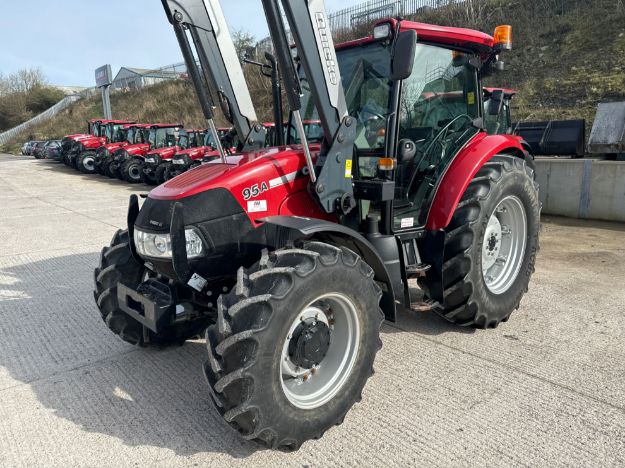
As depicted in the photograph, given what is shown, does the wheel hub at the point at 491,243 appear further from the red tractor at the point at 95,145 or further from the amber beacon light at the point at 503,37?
the red tractor at the point at 95,145

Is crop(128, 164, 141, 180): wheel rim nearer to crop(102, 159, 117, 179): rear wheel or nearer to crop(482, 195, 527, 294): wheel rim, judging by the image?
crop(102, 159, 117, 179): rear wheel

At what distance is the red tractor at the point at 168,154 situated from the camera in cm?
1551

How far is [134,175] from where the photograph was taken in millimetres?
17156

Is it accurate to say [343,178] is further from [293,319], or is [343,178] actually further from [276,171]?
[293,319]

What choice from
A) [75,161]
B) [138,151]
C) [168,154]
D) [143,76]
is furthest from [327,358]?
[143,76]

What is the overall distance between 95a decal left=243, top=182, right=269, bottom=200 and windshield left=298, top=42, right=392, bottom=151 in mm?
838

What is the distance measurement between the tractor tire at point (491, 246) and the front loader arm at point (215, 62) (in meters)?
1.66

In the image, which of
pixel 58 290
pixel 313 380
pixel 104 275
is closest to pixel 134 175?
pixel 58 290

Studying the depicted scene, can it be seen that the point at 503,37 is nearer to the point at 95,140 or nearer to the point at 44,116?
the point at 95,140

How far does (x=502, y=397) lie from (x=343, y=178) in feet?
5.28

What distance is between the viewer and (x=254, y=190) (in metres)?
2.81

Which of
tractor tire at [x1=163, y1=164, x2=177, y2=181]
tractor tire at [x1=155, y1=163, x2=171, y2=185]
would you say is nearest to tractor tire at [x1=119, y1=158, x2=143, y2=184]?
tractor tire at [x1=155, y1=163, x2=171, y2=185]

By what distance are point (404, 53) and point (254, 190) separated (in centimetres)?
114

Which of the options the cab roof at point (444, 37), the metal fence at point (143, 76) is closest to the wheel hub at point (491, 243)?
the cab roof at point (444, 37)
